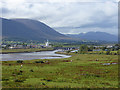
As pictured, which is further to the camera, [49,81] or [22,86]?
[49,81]

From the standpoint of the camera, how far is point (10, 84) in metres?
29.1

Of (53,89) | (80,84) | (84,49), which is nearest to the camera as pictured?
(53,89)

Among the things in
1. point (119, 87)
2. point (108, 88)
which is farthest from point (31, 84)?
point (119, 87)

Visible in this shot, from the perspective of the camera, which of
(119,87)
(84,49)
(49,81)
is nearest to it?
(119,87)

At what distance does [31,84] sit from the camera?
29.5 m

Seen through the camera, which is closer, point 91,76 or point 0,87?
point 0,87

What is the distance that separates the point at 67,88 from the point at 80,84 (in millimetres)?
3906

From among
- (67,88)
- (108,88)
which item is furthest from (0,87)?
(108,88)

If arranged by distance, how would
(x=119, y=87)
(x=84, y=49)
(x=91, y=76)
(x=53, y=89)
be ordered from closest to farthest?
(x=53, y=89), (x=119, y=87), (x=91, y=76), (x=84, y=49)

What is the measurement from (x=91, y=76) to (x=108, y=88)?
1002 cm

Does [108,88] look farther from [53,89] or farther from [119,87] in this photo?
[53,89]

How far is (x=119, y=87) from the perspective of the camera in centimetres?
2802

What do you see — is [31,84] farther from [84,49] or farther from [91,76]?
[84,49]

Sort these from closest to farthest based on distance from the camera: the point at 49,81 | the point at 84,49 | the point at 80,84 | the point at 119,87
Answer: the point at 119,87, the point at 80,84, the point at 49,81, the point at 84,49
